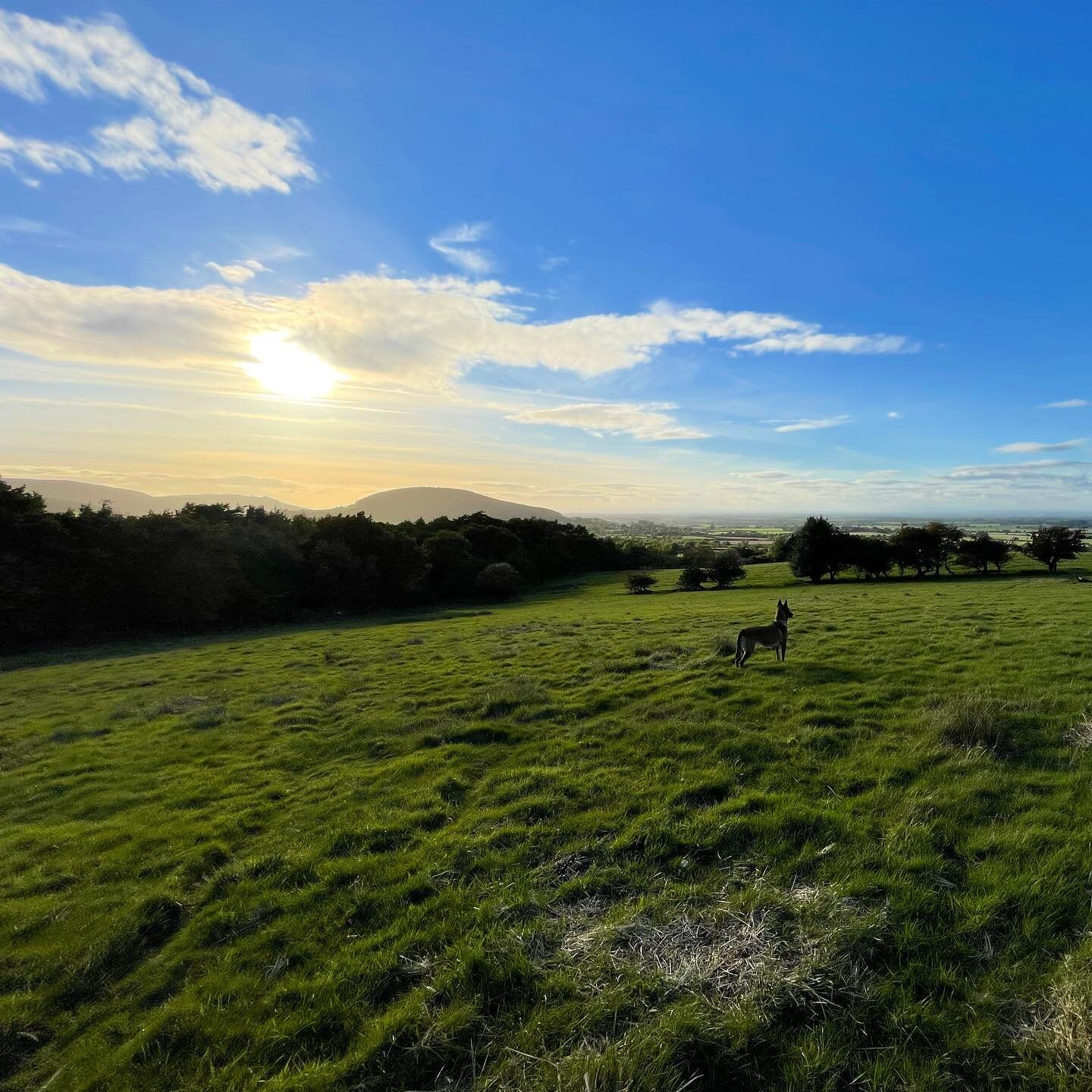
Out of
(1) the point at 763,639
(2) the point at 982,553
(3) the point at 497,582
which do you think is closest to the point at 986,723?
(1) the point at 763,639

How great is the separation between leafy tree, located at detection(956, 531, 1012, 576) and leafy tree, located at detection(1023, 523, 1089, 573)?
2.49m

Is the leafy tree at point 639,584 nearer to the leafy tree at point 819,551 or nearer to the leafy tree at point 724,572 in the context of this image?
the leafy tree at point 724,572

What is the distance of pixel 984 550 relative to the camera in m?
56.2

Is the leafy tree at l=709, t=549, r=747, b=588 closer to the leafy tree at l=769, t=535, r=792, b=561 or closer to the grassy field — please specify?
the leafy tree at l=769, t=535, r=792, b=561

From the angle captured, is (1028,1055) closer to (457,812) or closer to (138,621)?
(457,812)

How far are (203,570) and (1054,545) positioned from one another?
271 ft

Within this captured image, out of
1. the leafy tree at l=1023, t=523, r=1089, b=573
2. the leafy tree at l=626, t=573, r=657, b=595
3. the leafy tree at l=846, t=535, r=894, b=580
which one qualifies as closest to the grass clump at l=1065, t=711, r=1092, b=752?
the leafy tree at l=626, t=573, r=657, b=595

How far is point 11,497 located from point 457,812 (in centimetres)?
4591

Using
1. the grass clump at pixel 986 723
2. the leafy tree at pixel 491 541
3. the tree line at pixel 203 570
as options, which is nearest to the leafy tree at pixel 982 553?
the tree line at pixel 203 570

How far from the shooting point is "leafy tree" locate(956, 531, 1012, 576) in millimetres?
56000

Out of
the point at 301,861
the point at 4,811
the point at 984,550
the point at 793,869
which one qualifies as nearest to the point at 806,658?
the point at 793,869

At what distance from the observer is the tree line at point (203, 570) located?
1372 inches

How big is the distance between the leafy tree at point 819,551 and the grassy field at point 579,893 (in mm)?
48671

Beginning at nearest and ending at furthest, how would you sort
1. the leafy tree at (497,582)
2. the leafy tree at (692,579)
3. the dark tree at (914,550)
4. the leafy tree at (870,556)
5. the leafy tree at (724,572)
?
1. the dark tree at (914,550)
2. the leafy tree at (870,556)
3. the leafy tree at (692,579)
4. the leafy tree at (497,582)
5. the leafy tree at (724,572)
